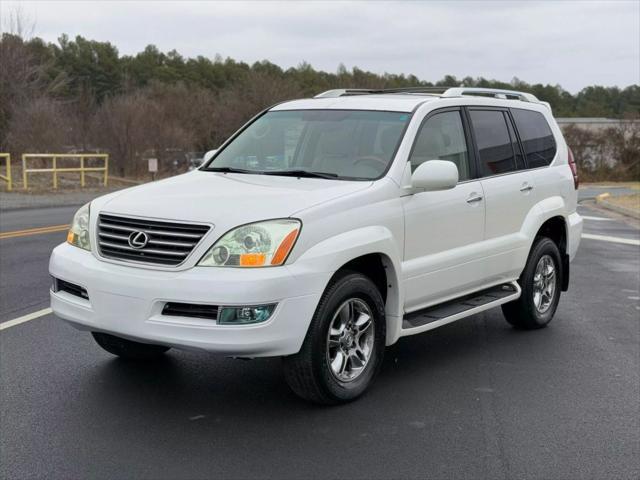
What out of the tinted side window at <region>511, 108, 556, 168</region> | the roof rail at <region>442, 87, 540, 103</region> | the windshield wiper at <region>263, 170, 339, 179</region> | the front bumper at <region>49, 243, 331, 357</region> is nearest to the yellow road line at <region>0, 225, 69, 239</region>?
the windshield wiper at <region>263, 170, 339, 179</region>

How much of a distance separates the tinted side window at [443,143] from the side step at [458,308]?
94 centimetres

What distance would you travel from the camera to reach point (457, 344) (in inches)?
265

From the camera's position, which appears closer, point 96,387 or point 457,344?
point 96,387

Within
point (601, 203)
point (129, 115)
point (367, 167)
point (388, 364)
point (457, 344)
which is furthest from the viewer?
point (129, 115)

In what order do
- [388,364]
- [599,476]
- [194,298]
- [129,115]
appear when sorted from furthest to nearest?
[129,115]
[388,364]
[194,298]
[599,476]

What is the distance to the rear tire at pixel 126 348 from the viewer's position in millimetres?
5660

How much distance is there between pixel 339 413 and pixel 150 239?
152 cm

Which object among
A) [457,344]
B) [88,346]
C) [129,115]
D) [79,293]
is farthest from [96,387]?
[129,115]

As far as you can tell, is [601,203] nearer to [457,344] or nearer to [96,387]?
[457,344]

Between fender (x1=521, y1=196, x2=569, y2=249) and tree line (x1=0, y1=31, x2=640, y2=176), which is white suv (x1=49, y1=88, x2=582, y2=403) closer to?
fender (x1=521, y1=196, x2=569, y2=249)

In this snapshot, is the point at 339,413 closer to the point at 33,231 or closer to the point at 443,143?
the point at 443,143

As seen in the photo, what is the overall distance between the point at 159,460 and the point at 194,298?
87cm

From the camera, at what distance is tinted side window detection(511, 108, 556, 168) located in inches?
284

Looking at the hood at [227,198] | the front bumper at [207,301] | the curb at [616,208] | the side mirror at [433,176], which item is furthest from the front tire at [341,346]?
the curb at [616,208]
